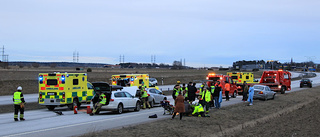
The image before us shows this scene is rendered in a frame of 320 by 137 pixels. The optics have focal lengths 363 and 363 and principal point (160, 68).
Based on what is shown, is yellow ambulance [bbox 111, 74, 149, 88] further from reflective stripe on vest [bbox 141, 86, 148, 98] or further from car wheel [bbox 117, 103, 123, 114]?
car wheel [bbox 117, 103, 123, 114]

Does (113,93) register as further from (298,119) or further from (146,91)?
(298,119)

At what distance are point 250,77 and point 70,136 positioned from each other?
102 feet

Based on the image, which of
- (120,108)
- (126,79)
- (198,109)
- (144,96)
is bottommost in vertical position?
(120,108)

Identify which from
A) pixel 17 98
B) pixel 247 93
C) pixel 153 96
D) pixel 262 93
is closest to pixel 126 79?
pixel 153 96

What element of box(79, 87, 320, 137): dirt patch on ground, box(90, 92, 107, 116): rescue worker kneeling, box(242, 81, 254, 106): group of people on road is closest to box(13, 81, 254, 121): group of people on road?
box(90, 92, 107, 116): rescue worker kneeling

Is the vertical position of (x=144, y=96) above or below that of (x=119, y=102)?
above

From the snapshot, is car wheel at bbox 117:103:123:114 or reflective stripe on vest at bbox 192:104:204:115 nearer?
reflective stripe on vest at bbox 192:104:204:115

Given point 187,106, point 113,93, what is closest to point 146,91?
point 113,93

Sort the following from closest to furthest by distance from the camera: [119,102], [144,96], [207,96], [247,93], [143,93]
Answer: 1. [207,96]
2. [119,102]
3. [143,93]
4. [144,96]
5. [247,93]

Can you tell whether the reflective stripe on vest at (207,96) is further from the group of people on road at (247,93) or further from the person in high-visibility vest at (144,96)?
the group of people on road at (247,93)

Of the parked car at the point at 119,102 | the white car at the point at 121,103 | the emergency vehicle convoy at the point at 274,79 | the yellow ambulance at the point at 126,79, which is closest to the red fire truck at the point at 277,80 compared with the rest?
the emergency vehicle convoy at the point at 274,79

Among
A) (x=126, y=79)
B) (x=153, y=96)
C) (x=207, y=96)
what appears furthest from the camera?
(x=126, y=79)

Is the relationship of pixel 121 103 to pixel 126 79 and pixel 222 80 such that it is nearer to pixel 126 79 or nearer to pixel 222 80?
pixel 126 79

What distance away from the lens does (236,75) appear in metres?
40.4
